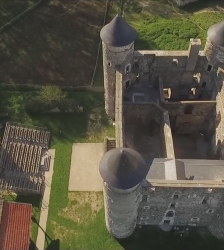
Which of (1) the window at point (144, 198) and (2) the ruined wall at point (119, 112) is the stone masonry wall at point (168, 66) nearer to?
(2) the ruined wall at point (119, 112)

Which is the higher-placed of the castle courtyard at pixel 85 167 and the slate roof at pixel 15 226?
the slate roof at pixel 15 226

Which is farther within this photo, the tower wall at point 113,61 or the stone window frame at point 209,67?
the stone window frame at point 209,67

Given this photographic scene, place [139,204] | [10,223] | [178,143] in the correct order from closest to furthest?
[139,204] → [10,223] → [178,143]

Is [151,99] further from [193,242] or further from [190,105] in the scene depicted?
[193,242]

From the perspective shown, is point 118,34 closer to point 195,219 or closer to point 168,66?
point 168,66

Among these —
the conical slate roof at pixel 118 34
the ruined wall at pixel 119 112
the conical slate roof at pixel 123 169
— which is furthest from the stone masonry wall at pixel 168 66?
the conical slate roof at pixel 123 169

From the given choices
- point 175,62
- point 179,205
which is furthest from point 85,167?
point 175,62

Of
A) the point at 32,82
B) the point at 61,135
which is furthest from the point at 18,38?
the point at 61,135
